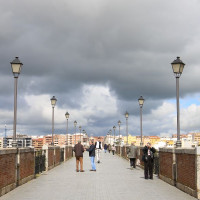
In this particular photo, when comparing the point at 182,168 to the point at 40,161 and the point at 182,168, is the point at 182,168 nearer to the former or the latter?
the point at 182,168

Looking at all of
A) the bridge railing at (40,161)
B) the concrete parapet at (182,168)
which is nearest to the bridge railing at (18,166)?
the bridge railing at (40,161)

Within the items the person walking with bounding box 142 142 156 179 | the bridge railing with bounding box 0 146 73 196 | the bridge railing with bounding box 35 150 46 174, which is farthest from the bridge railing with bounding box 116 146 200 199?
the bridge railing with bounding box 35 150 46 174

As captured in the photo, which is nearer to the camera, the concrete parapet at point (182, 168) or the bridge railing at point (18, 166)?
the concrete parapet at point (182, 168)

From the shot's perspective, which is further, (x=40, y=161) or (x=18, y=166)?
(x=40, y=161)

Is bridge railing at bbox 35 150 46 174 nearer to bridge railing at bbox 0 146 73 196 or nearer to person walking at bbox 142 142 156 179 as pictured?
bridge railing at bbox 0 146 73 196

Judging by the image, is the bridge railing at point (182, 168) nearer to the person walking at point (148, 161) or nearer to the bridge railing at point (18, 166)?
the person walking at point (148, 161)

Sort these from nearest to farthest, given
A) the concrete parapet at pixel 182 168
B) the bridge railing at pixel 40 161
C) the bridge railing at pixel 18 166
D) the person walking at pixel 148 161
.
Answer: the concrete parapet at pixel 182 168, the bridge railing at pixel 18 166, the person walking at pixel 148 161, the bridge railing at pixel 40 161

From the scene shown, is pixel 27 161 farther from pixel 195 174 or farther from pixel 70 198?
pixel 195 174

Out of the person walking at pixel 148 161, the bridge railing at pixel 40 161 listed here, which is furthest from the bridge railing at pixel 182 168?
the bridge railing at pixel 40 161

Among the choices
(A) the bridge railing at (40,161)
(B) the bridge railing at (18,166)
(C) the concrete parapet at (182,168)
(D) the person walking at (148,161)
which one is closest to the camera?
(C) the concrete parapet at (182,168)

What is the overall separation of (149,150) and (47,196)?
7.49m

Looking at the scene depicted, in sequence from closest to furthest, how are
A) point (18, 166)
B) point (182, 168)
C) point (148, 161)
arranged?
point (182, 168) → point (18, 166) → point (148, 161)

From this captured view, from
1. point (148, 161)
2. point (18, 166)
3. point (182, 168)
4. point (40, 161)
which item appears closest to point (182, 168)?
point (182, 168)

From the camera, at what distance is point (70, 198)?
11.0 m
